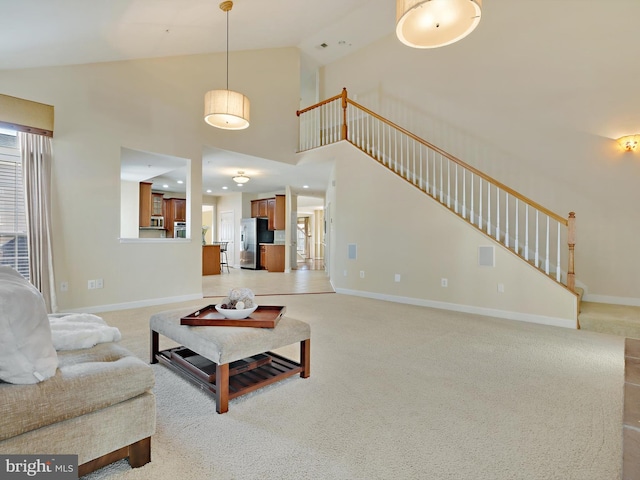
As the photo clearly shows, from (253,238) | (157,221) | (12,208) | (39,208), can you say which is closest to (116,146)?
(39,208)

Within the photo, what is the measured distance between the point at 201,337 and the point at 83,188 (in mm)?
3398

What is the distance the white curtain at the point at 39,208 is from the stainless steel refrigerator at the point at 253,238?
6.25 metres

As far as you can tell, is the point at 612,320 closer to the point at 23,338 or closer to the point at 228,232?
the point at 23,338

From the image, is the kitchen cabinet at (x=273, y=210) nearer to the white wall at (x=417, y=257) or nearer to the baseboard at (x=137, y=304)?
the white wall at (x=417, y=257)

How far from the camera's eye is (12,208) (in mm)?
3654

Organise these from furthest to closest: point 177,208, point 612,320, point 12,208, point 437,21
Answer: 1. point 177,208
2. point 12,208
3. point 612,320
4. point 437,21

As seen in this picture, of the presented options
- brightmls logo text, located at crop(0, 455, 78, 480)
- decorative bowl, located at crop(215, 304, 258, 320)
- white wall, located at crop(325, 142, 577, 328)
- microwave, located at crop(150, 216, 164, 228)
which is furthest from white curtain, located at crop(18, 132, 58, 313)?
microwave, located at crop(150, 216, 164, 228)

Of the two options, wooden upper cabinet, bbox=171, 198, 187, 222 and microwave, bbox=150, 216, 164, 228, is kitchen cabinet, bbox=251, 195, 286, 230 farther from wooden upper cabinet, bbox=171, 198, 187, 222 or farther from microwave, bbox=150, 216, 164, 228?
microwave, bbox=150, 216, 164, 228

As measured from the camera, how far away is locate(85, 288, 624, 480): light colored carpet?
4.56 feet

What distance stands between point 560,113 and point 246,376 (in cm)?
560

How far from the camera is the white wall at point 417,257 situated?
13.1ft

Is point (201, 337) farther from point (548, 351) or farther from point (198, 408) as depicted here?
point (548, 351)

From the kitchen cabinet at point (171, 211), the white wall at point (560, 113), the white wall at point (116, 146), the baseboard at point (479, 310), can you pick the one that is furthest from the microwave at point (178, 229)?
the white wall at point (560, 113)

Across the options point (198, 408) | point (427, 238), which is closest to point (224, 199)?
point (427, 238)
